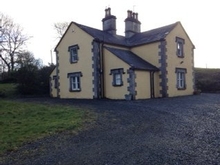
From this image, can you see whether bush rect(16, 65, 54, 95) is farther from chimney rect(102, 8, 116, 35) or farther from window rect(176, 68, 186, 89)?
window rect(176, 68, 186, 89)

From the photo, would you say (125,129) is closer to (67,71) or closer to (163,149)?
(163,149)

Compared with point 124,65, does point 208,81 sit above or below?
below

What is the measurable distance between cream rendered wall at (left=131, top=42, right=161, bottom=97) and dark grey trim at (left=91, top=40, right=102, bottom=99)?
16.2 feet

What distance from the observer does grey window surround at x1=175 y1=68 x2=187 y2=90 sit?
26172mm

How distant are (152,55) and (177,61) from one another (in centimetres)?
328

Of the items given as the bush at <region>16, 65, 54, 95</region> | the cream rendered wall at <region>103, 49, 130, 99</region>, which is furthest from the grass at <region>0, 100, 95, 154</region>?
the bush at <region>16, 65, 54, 95</region>

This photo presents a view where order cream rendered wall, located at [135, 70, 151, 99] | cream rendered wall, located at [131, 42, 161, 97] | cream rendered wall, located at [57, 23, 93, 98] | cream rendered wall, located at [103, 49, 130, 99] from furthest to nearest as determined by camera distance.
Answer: cream rendered wall, located at [57, 23, 93, 98], cream rendered wall, located at [131, 42, 161, 97], cream rendered wall, located at [103, 49, 130, 99], cream rendered wall, located at [135, 70, 151, 99]

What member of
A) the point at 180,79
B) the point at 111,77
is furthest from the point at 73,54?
the point at 180,79

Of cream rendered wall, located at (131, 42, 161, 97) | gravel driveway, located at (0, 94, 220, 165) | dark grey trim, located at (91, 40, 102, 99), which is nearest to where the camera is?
gravel driveway, located at (0, 94, 220, 165)

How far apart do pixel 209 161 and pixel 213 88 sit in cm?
3149

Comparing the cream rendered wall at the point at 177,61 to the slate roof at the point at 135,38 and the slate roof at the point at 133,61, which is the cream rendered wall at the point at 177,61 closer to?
the slate roof at the point at 135,38

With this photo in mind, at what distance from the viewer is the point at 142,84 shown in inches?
866

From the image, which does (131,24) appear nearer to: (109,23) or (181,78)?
(109,23)

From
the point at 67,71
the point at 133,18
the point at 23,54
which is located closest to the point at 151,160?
the point at 67,71
